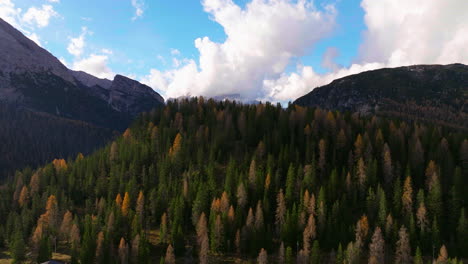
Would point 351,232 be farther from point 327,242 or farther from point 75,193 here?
point 75,193

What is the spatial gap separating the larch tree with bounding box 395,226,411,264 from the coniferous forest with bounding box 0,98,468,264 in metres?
0.40

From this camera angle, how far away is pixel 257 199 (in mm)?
130875

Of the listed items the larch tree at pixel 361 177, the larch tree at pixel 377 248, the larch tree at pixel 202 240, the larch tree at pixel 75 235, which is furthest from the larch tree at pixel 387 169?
the larch tree at pixel 75 235

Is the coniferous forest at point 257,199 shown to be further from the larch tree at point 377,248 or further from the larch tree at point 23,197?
the larch tree at point 377,248

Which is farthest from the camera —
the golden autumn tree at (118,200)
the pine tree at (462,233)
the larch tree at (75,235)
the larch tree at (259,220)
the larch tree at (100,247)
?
the golden autumn tree at (118,200)

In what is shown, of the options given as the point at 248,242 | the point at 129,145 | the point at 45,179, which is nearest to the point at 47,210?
the point at 45,179

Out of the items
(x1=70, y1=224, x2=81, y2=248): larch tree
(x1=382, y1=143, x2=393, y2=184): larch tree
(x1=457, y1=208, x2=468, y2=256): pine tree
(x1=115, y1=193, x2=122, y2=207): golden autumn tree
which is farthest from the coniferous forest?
(x1=70, y1=224, x2=81, y2=248): larch tree

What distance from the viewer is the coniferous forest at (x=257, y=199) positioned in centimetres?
10550

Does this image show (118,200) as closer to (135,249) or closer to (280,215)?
(135,249)

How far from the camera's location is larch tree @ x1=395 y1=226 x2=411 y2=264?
97.6 metres

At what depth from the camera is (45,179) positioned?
170250 millimetres

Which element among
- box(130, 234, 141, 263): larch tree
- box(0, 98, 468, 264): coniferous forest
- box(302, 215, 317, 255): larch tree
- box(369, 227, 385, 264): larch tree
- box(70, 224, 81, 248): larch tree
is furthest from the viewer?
box(70, 224, 81, 248): larch tree

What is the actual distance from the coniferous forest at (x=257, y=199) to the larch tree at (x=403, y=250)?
40cm

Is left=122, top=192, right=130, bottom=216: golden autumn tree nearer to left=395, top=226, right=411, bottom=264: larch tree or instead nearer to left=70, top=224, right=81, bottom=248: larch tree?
left=70, top=224, right=81, bottom=248: larch tree
